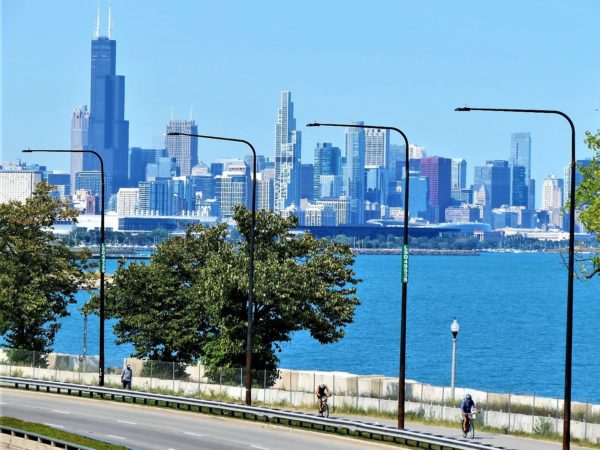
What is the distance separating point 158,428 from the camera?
4753 centimetres

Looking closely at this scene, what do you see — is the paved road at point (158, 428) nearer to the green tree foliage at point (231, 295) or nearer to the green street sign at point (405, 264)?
the green street sign at point (405, 264)

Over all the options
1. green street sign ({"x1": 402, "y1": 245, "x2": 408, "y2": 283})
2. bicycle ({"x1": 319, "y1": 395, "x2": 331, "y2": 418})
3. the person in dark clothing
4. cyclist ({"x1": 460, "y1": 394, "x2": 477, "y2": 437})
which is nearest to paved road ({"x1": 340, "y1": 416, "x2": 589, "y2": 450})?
cyclist ({"x1": 460, "y1": 394, "x2": 477, "y2": 437})

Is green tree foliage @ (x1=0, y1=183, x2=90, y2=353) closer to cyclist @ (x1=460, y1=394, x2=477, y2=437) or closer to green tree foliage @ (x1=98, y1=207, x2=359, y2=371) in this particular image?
green tree foliage @ (x1=98, y1=207, x2=359, y2=371)

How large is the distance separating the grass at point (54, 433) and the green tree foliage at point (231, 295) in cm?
2162

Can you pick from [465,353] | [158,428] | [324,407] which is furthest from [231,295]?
[465,353]

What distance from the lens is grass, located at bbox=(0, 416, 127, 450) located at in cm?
3988

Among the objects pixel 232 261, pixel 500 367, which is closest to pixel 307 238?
pixel 232 261

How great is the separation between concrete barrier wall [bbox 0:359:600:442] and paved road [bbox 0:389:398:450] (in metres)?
5.70

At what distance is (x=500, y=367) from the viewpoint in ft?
452

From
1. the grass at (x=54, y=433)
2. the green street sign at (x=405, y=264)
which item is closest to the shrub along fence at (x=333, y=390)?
the green street sign at (x=405, y=264)

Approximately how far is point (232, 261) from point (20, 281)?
1433cm

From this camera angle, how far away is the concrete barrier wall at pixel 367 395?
4931cm

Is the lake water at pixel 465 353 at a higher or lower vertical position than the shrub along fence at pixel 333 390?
lower

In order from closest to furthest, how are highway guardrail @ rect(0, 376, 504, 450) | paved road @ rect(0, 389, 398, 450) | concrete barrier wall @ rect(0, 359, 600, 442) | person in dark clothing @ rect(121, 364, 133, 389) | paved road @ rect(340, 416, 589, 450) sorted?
highway guardrail @ rect(0, 376, 504, 450) → paved road @ rect(0, 389, 398, 450) → paved road @ rect(340, 416, 589, 450) → concrete barrier wall @ rect(0, 359, 600, 442) → person in dark clothing @ rect(121, 364, 133, 389)
